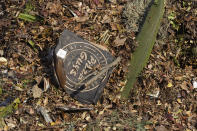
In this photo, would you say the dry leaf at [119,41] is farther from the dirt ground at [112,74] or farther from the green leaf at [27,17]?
the green leaf at [27,17]

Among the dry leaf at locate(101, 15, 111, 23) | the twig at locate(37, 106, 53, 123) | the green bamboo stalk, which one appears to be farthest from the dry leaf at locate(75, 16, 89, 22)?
the twig at locate(37, 106, 53, 123)

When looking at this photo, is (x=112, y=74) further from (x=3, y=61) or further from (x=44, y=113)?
(x=3, y=61)

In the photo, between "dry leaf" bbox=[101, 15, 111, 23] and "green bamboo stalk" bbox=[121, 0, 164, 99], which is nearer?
"green bamboo stalk" bbox=[121, 0, 164, 99]

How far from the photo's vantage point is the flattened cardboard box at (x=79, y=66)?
426 cm

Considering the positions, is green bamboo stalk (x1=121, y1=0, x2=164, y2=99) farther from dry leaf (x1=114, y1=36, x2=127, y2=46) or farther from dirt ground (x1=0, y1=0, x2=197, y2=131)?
dry leaf (x1=114, y1=36, x2=127, y2=46)

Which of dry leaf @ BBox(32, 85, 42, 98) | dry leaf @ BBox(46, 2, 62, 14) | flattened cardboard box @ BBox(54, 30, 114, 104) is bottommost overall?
dry leaf @ BBox(32, 85, 42, 98)

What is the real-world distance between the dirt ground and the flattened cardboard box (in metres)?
0.14

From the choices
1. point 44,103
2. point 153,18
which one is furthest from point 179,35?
point 44,103

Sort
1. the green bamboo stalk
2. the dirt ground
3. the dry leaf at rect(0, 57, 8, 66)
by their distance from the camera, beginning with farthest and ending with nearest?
the green bamboo stalk
the dry leaf at rect(0, 57, 8, 66)
the dirt ground

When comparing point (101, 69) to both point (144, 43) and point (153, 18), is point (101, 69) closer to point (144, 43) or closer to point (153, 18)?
point (144, 43)

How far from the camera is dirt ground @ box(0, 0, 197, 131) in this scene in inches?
162

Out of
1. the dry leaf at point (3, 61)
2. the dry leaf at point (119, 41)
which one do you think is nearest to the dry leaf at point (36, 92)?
the dry leaf at point (3, 61)

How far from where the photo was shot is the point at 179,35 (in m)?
5.38

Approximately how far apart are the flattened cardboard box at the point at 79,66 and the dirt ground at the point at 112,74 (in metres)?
0.14
